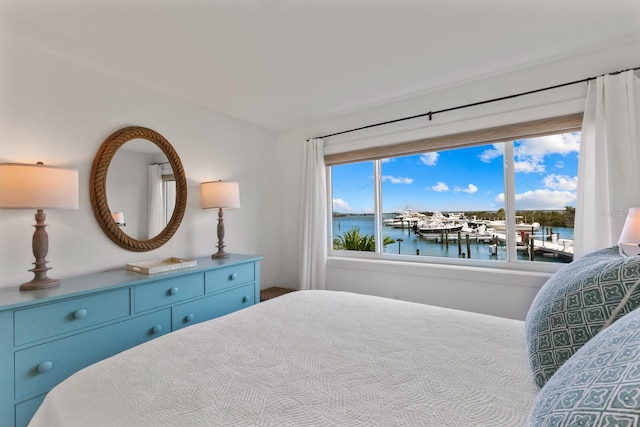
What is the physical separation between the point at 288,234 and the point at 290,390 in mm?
2880

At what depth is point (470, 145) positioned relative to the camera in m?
2.59

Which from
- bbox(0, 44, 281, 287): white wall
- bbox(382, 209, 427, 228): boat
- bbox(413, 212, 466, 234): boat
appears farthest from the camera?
bbox(382, 209, 427, 228): boat

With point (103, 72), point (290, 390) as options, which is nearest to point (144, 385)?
point (290, 390)

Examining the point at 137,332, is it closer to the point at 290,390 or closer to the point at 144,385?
the point at 144,385

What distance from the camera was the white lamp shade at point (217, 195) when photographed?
108 inches

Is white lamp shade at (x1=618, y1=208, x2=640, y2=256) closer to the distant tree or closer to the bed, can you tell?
the bed

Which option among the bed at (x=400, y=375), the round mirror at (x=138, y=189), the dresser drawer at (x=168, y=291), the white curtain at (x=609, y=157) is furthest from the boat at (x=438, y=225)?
the round mirror at (x=138, y=189)

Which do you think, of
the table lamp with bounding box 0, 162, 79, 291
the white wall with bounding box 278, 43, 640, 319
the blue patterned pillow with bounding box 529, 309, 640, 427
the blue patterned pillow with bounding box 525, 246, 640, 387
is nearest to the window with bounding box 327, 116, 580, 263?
the white wall with bounding box 278, 43, 640, 319

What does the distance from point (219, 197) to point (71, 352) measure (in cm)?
151

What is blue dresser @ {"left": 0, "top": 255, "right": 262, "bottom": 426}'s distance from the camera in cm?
145

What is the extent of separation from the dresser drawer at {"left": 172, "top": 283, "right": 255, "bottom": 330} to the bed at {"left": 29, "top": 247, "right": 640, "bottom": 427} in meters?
0.97

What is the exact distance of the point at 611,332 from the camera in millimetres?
571

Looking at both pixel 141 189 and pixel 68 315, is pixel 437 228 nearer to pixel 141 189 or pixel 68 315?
pixel 141 189

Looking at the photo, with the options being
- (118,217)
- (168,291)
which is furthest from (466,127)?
(118,217)
